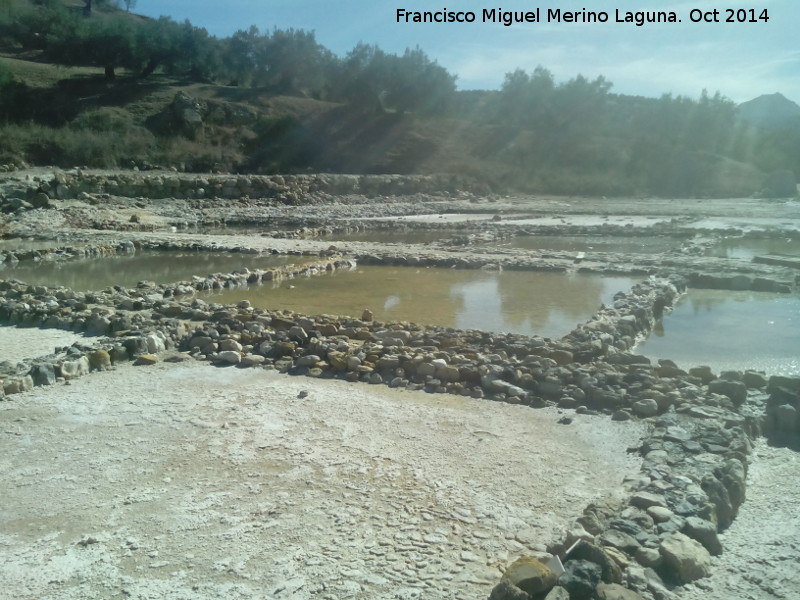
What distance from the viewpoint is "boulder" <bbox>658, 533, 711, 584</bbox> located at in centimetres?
379

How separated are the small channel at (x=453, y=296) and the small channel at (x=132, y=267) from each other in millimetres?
2540

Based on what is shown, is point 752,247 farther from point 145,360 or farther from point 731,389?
point 145,360

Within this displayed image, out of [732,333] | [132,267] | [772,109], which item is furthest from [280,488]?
[772,109]

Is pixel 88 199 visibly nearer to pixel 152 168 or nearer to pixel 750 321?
pixel 152 168

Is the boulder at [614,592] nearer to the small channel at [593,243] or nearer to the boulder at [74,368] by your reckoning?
the boulder at [74,368]

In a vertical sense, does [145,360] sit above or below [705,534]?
above

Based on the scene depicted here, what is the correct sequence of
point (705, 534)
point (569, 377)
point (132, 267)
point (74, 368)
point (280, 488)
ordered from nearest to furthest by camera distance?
1. point (705, 534)
2. point (280, 488)
3. point (569, 377)
4. point (74, 368)
5. point (132, 267)

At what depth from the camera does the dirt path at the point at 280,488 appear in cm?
387

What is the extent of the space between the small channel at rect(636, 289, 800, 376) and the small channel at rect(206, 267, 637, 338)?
1.33 m

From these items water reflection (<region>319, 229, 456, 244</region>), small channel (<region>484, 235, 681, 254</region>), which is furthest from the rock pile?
water reflection (<region>319, 229, 456, 244</region>)

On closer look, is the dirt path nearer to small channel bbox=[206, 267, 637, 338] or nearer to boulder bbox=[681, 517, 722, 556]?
boulder bbox=[681, 517, 722, 556]

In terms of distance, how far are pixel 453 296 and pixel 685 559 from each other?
9331mm

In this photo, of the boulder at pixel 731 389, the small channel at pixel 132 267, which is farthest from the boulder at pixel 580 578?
the small channel at pixel 132 267

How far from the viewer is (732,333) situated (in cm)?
1021
